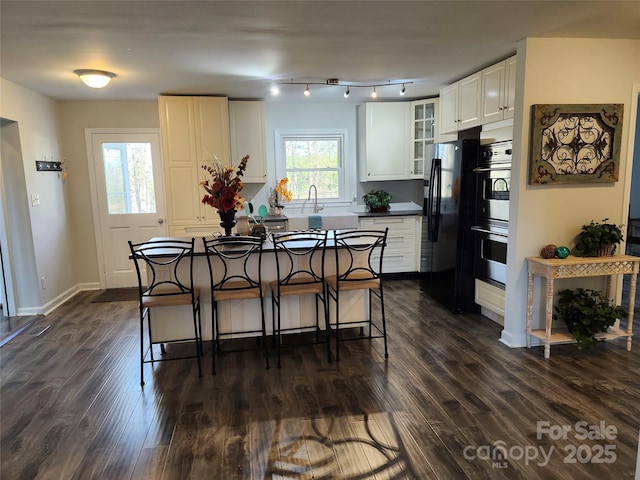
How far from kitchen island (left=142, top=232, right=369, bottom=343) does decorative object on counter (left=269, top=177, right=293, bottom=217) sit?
2.01 m

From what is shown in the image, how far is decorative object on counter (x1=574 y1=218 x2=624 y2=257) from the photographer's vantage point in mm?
3219

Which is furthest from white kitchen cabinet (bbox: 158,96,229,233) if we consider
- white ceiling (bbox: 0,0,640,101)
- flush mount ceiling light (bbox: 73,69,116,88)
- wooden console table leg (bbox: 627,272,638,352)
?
wooden console table leg (bbox: 627,272,638,352)

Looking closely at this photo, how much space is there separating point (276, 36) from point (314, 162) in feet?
10.0

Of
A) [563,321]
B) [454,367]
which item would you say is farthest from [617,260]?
[454,367]

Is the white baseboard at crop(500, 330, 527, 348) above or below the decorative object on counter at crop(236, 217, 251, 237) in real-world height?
below

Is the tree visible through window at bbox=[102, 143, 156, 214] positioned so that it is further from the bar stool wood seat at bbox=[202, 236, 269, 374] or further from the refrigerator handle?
the refrigerator handle

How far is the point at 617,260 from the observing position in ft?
10.5

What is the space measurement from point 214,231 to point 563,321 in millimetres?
3868

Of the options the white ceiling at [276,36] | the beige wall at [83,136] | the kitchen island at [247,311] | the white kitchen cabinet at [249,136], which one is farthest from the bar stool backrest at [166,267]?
the beige wall at [83,136]

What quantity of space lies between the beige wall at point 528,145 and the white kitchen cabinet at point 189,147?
3.31m

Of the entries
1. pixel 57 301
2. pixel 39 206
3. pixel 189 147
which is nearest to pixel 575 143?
pixel 189 147

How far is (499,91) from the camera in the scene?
3660 millimetres

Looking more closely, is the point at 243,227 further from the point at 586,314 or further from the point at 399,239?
the point at 586,314

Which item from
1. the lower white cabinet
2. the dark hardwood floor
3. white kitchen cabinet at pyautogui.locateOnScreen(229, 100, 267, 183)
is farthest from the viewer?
white kitchen cabinet at pyautogui.locateOnScreen(229, 100, 267, 183)
